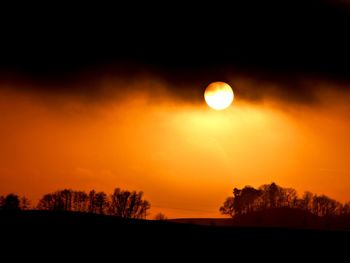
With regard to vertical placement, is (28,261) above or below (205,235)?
below

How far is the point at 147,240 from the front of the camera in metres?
38.8

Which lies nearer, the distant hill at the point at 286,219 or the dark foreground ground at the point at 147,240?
the dark foreground ground at the point at 147,240

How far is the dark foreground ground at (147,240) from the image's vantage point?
115 feet

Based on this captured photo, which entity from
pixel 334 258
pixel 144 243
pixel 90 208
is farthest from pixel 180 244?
pixel 90 208

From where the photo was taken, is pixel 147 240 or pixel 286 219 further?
pixel 286 219

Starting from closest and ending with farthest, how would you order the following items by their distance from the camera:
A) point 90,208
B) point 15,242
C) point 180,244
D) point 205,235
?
point 15,242 < point 180,244 < point 205,235 < point 90,208

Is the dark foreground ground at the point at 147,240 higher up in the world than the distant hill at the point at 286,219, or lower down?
lower down

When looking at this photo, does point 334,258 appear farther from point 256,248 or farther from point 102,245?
point 102,245

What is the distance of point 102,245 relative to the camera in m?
36.4

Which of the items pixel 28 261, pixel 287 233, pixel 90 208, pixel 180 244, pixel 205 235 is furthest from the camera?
pixel 90 208

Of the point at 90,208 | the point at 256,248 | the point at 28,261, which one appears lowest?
the point at 28,261

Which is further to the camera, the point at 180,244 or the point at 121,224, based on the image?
the point at 121,224

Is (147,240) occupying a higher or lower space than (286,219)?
lower

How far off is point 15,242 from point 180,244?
1178cm
